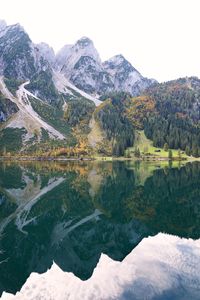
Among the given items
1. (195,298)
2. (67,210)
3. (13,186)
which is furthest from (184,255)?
(13,186)

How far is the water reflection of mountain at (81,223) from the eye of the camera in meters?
26.7

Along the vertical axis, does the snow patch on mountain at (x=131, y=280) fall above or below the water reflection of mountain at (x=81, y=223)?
above

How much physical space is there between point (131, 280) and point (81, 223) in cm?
1975

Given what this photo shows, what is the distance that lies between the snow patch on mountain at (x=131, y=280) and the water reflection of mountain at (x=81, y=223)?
3.49ft

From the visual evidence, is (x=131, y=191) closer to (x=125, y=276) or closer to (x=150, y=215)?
(x=150, y=215)

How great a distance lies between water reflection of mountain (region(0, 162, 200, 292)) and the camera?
26.7 m

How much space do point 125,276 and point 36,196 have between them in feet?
136

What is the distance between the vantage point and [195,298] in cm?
1867

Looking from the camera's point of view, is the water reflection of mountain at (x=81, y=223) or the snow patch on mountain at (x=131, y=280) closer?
the snow patch on mountain at (x=131, y=280)

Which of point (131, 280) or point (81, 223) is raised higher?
point (131, 280)

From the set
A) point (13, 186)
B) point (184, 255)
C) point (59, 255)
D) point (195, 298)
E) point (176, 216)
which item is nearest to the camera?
point (195, 298)

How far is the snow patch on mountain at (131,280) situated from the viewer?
64.6 ft

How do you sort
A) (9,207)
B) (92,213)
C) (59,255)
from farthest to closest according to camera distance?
(9,207) < (92,213) < (59,255)

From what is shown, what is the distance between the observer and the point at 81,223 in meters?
41.0
